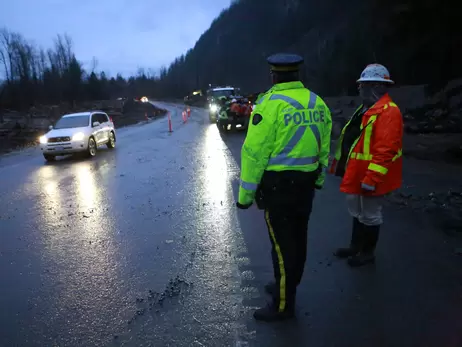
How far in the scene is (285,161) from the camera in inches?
119

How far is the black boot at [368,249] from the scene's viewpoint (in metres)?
4.29

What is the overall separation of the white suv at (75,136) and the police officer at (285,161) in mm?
12817

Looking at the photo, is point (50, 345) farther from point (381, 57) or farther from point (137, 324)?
point (381, 57)

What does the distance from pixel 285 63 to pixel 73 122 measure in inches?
576

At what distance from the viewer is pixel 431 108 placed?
2091cm

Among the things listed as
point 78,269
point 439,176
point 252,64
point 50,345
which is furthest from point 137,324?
point 252,64

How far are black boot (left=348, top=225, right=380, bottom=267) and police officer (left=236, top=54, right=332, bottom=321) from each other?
1259mm

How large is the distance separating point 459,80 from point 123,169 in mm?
20594

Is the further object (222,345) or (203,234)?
(203,234)

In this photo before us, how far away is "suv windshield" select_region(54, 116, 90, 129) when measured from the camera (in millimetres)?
15792

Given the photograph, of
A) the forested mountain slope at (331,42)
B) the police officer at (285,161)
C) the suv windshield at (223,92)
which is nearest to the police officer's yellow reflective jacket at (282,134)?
the police officer at (285,161)

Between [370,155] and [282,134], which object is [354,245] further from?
[282,134]

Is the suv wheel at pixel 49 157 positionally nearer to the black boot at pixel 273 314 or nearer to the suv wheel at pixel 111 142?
the suv wheel at pixel 111 142

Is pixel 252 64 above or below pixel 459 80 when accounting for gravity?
above
